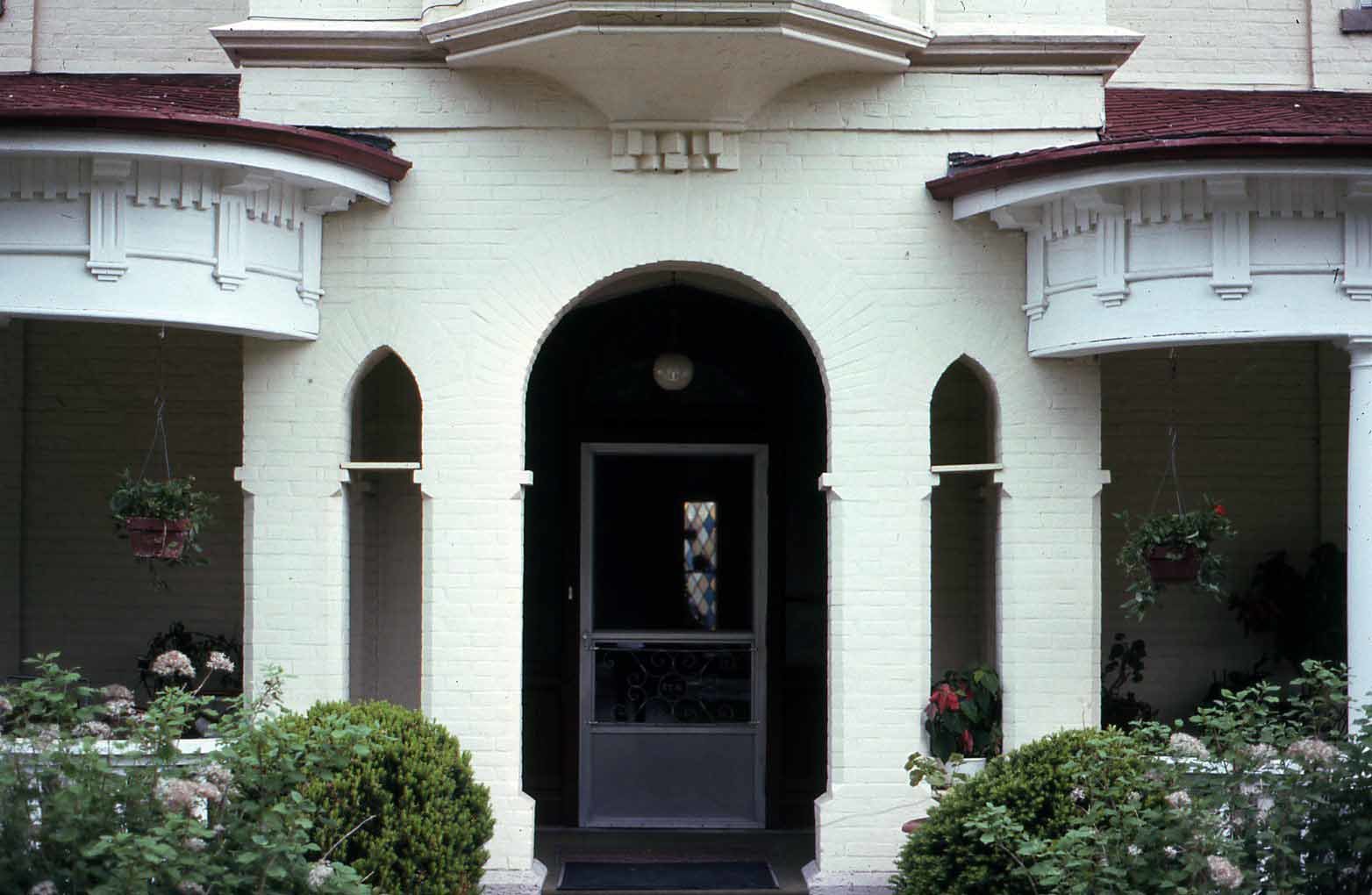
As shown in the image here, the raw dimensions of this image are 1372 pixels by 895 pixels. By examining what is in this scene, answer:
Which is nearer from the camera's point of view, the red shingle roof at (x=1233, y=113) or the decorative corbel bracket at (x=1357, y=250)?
the decorative corbel bracket at (x=1357, y=250)

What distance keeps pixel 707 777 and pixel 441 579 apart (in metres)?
3.08

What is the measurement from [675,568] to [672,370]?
4.56 ft

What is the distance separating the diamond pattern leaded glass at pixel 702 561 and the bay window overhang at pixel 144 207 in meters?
3.71

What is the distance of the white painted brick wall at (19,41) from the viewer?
11.0 m

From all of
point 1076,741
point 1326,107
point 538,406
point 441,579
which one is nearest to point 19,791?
point 441,579

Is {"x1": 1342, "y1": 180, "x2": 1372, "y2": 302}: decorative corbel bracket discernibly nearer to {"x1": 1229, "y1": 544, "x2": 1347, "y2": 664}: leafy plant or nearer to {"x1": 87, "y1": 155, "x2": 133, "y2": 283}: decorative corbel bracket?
{"x1": 1229, "y1": 544, "x2": 1347, "y2": 664}: leafy plant

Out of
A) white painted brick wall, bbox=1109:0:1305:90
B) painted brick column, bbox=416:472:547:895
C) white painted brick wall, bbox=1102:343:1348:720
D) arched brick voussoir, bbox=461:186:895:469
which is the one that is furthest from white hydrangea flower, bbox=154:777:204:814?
white painted brick wall, bbox=1109:0:1305:90

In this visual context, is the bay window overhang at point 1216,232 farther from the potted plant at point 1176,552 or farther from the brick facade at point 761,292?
the potted plant at point 1176,552

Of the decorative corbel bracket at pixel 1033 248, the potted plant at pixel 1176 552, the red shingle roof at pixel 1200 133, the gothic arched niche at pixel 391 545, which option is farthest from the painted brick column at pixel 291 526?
the potted plant at pixel 1176 552

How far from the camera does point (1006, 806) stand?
735 centimetres

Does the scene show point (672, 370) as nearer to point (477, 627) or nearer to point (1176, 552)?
point (477, 627)

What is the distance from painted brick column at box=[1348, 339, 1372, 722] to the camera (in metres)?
8.20

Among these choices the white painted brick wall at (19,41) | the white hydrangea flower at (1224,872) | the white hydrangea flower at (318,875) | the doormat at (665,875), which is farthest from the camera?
the white painted brick wall at (19,41)

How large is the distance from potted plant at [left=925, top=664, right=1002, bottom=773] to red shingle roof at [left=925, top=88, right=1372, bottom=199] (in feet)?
8.62
